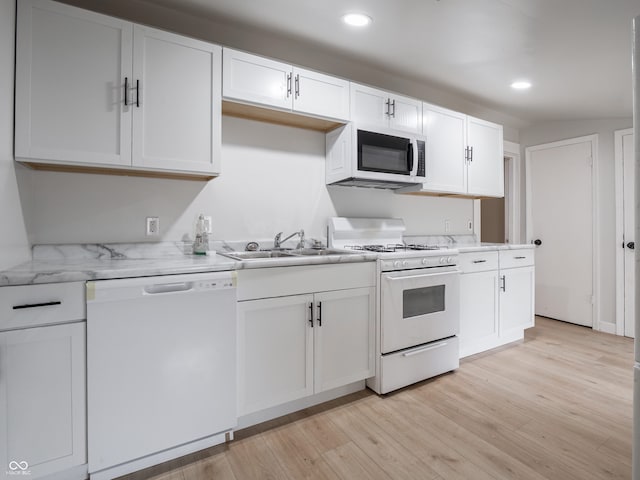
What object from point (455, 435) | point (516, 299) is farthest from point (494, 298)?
point (455, 435)

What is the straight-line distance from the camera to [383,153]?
8.48 ft

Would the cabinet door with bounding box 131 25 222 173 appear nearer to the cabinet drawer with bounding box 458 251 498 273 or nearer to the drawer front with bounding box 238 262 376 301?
the drawer front with bounding box 238 262 376 301

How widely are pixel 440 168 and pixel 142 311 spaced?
2.60 m

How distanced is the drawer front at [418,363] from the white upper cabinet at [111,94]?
65.9 inches

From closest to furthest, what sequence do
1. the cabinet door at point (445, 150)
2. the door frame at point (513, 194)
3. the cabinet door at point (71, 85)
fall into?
1. the cabinet door at point (71, 85)
2. the cabinet door at point (445, 150)
3. the door frame at point (513, 194)

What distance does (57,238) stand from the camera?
72.4 inches

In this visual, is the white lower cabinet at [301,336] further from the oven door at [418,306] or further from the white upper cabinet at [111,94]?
the white upper cabinet at [111,94]

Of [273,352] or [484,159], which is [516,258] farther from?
[273,352]

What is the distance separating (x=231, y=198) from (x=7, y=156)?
3.79ft

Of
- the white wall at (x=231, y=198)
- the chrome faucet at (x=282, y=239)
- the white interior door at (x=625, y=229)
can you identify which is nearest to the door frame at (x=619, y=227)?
the white interior door at (x=625, y=229)

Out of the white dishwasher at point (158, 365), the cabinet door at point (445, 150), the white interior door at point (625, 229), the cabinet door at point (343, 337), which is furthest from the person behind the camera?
the white interior door at point (625, 229)

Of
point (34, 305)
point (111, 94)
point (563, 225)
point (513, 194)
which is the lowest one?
point (34, 305)

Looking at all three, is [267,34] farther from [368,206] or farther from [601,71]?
[601,71]

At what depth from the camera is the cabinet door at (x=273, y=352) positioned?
5.75ft
